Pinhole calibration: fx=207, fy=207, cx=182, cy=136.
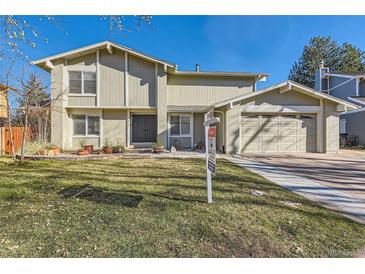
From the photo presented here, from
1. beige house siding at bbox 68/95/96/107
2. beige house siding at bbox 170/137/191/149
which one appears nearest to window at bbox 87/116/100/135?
beige house siding at bbox 68/95/96/107

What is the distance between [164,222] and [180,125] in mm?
10597

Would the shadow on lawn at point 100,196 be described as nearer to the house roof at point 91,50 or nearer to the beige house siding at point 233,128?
the beige house siding at point 233,128

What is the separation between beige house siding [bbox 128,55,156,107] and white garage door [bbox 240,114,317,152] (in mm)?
5696

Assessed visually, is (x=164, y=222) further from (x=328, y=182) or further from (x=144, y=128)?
(x=144, y=128)

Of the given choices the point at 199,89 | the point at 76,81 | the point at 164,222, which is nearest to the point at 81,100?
the point at 76,81

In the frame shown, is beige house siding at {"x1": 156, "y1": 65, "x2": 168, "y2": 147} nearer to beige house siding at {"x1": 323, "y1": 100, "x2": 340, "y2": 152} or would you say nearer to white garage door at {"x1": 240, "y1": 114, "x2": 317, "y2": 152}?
white garage door at {"x1": 240, "y1": 114, "x2": 317, "y2": 152}

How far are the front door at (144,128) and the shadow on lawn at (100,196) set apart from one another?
8.55 m

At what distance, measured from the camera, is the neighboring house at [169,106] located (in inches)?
450

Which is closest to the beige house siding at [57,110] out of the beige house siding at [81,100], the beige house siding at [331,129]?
the beige house siding at [81,100]

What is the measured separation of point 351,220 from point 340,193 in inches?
66.1

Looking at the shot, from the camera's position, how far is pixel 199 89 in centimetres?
1379

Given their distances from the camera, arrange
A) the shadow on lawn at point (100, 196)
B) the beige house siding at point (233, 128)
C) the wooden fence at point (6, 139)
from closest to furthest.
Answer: the shadow on lawn at point (100, 196) < the wooden fence at point (6, 139) < the beige house siding at point (233, 128)

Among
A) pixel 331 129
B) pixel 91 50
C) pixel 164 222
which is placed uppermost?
pixel 91 50
